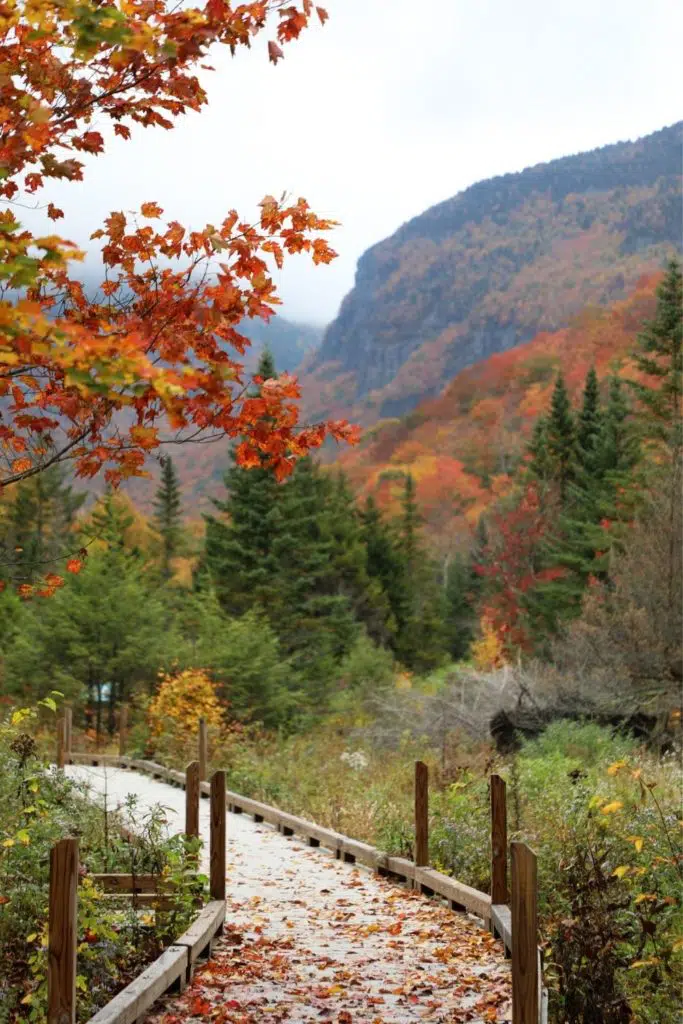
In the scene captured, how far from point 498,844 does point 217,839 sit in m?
2.12

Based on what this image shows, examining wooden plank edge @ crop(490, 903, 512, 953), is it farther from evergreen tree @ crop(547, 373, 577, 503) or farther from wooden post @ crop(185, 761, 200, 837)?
evergreen tree @ crop(547, 373, 577, 503)

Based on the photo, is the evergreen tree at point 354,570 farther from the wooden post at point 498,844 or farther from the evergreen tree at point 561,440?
the wooden post at point 498,844

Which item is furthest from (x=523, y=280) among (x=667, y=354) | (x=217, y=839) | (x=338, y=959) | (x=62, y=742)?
(x=338, y=959)

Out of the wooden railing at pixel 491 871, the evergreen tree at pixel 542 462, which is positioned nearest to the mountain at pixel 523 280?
the evergreen tree at pixel 542 462

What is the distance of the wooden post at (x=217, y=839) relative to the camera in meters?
8.34

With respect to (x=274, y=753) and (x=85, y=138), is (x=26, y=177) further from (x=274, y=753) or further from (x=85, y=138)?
(x=274, y=753)

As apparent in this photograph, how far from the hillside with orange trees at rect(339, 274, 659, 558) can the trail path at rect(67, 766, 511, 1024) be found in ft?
164

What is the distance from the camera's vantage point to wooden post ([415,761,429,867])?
9.98 meters

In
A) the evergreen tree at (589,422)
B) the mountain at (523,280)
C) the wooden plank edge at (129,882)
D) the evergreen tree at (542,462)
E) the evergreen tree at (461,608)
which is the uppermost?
the mountain at (523,280)

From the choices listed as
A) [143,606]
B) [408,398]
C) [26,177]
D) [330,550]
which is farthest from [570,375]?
[408,398]

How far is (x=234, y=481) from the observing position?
3488 centimetres

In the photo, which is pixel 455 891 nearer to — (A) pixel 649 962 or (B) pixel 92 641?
(A) pixel 649 962

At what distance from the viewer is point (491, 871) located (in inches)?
340

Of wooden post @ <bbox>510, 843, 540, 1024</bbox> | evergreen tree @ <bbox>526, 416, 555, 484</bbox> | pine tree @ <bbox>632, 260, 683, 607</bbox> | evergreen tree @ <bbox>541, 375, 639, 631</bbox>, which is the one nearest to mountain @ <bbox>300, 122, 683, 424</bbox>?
evergreen tree @ <bbox>526, 416, 555, 484</bbox>
